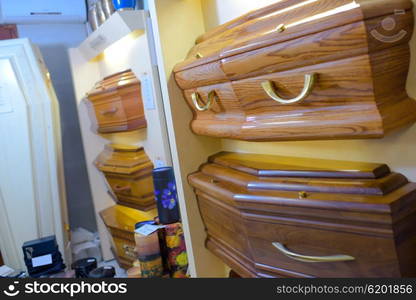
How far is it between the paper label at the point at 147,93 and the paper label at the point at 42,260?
114 cm

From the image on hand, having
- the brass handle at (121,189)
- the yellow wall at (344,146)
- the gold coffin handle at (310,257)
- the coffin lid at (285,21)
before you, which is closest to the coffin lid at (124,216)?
the brass handle at (121,189)

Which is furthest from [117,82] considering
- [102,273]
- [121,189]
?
[102,273]

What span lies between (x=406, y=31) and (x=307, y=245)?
1.47ft

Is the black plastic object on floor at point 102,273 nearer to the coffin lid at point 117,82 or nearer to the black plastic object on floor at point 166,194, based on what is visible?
the black plastic object on floor at point 166,194

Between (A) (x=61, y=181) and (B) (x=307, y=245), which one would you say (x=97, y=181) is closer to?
(A) (x=61, y=181)

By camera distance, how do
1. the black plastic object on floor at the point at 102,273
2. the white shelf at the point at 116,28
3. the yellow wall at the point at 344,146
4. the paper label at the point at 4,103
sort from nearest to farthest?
the yellow wall at the point at 344,146, the white shelf at the point at 116,28, the black plastic object on floor at the point at 102,273, the paper label at the point at 4,103

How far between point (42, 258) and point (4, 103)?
1.12 metres

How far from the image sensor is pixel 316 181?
2.52ft

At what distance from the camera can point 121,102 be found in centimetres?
216

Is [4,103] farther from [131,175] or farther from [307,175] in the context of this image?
[307,175]

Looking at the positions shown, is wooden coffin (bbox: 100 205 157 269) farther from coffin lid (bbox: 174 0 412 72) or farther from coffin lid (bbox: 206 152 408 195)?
coffin lid (bbox: 174 0 412 72)

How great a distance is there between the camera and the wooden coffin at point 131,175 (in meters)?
2.28

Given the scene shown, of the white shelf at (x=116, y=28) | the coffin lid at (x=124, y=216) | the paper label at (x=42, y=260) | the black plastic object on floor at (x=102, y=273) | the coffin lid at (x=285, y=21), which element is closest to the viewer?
the coffin lid at (x=285, y=21)

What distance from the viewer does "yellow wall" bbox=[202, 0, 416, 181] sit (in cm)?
69
